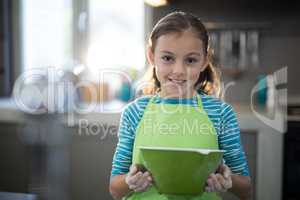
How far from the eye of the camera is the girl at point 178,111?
604 millimetres

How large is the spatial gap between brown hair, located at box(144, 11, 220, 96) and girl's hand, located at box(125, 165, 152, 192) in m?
0.14

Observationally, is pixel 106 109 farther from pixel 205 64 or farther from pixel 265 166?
pixel 265 166

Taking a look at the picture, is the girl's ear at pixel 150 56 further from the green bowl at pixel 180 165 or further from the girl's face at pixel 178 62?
the green bowl at pixel 180 165

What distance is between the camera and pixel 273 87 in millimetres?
789

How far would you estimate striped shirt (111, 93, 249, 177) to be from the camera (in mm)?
612

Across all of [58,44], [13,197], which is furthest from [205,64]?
[13,197]

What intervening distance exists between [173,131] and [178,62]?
0.11 metres

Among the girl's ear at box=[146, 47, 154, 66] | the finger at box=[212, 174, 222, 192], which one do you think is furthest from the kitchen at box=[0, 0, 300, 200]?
the finger at box=[212, 174, 222, 192]

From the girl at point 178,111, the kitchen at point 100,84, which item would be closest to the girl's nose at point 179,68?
the girl at point 178,111

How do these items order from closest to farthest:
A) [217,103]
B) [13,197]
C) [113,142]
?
[217,103] → [113,142] → [13,197]

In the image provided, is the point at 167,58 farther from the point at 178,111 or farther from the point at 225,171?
the point at 225,171

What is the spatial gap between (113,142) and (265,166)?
1.04 ft

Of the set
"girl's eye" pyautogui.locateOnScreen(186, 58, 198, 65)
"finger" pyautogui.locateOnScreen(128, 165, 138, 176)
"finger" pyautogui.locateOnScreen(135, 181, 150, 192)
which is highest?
"girl's eye" pyautogui.locateOnScreen(186, 58, 198, 65)

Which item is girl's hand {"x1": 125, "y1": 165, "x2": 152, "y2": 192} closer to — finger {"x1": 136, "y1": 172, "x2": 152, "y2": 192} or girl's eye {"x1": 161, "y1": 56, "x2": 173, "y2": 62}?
finger {"x1": 136, "y1": 172, "x2": 152, "y2": 192}
